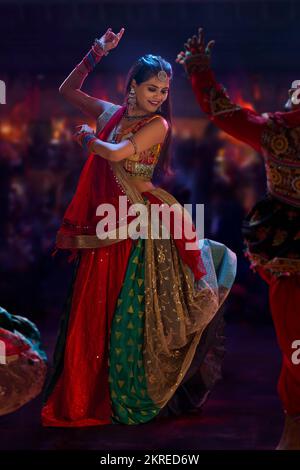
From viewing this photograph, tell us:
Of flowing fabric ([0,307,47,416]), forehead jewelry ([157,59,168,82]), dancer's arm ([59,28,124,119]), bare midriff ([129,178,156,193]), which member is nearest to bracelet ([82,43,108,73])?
dancer's arm ([59,28,124,119])

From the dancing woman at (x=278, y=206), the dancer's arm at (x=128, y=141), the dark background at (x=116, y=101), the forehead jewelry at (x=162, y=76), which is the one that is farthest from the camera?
the dark background at (x=116, y=101)

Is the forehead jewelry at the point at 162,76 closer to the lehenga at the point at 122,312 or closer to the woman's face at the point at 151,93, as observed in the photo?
the woman's face at the point at 151,93

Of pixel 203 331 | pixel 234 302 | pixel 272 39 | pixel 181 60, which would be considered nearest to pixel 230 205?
pixel 234 302

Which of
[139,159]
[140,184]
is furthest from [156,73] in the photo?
[140,184]

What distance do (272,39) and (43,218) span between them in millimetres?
2454

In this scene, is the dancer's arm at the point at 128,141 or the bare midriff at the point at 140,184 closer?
the dancer's arm at the point at 128,141

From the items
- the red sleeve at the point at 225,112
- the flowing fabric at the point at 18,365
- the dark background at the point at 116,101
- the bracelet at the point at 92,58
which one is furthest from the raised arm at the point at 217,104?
the dark background at the point at 116,101

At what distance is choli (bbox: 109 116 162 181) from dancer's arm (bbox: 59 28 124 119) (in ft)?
0.77

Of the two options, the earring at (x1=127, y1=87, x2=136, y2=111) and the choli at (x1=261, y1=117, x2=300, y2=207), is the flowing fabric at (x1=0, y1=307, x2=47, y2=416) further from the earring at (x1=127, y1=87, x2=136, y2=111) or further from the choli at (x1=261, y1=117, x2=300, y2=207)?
the choli at (x1=261, y1=117, x2=300, y2=207)

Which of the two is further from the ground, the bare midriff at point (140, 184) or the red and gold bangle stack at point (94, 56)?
the red and gold bangle stack at point (94, 56)

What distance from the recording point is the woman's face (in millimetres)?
4359

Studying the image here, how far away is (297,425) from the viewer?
3.93m

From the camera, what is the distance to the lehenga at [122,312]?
436 centimetres

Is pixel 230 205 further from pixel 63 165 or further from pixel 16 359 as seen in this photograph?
pixel 16 359
